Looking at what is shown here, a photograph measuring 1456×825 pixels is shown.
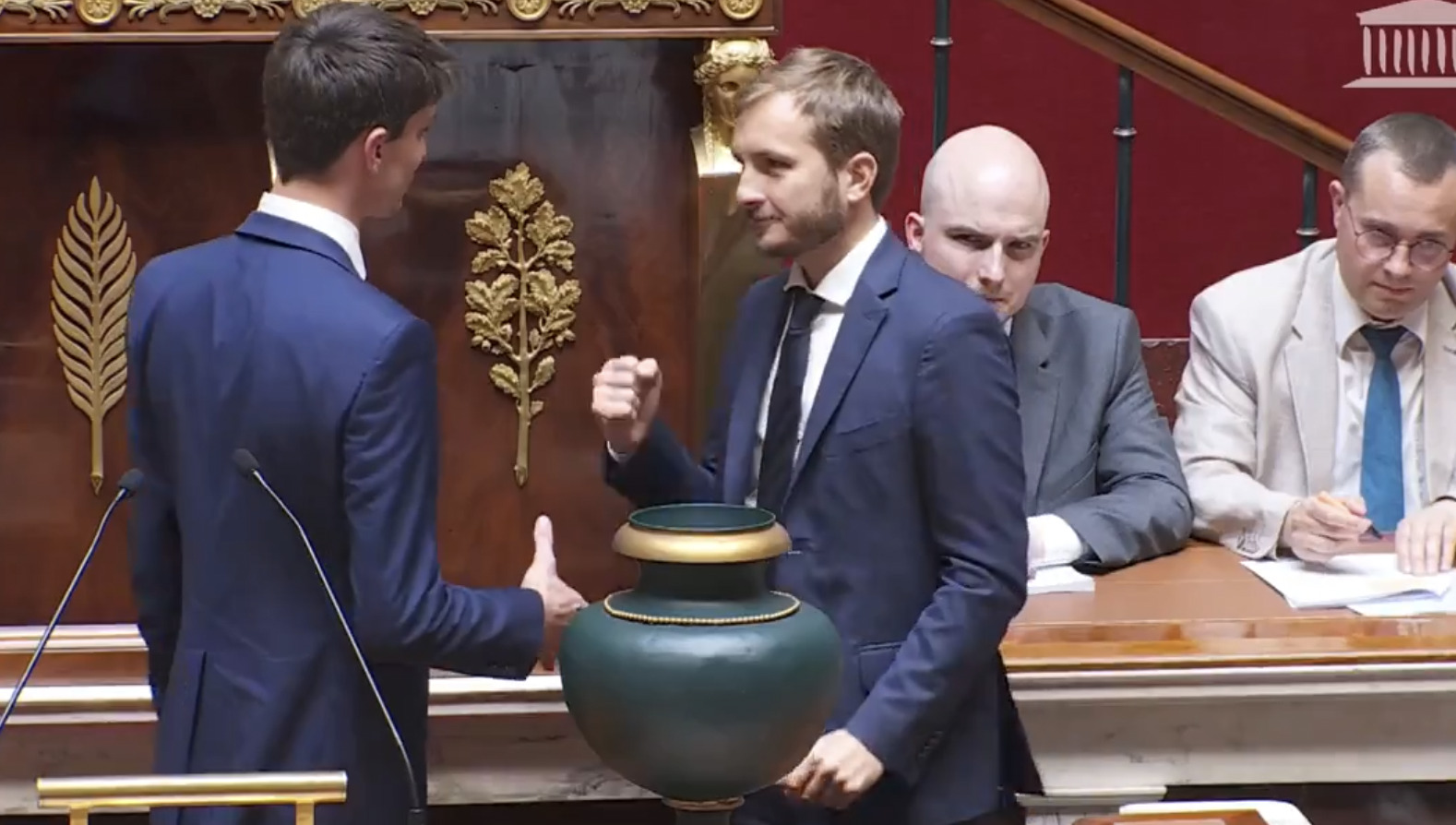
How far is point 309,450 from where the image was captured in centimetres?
212


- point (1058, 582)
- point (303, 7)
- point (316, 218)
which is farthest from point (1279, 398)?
point (316, 218)

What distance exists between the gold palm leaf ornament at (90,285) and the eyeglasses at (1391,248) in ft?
5.79

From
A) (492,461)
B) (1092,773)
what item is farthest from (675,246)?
(1092,773)

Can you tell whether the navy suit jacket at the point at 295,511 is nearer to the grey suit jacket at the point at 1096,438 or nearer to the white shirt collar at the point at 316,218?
the white shirt collar at the point at 316,218

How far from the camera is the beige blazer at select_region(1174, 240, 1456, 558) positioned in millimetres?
3354

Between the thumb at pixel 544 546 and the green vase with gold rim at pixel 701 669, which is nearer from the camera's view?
the green vase with gold rim at pixel 701 669

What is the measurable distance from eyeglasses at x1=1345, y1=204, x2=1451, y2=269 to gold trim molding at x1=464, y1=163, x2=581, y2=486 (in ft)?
3.84

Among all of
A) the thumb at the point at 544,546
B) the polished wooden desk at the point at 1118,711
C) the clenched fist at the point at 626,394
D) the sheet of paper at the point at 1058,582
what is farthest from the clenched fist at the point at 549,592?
the sheet of paper at the point at 1058,582

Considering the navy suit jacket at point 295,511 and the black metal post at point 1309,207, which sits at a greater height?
the black metal post at point 1309,207

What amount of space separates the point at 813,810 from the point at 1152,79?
6.27 ft

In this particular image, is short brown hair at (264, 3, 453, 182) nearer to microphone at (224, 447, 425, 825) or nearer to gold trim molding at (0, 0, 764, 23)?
microphone at (224, 447, 425, 825)

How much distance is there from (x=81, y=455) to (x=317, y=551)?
1.02m

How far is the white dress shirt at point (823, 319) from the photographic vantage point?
242 cm

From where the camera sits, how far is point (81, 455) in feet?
10.0
